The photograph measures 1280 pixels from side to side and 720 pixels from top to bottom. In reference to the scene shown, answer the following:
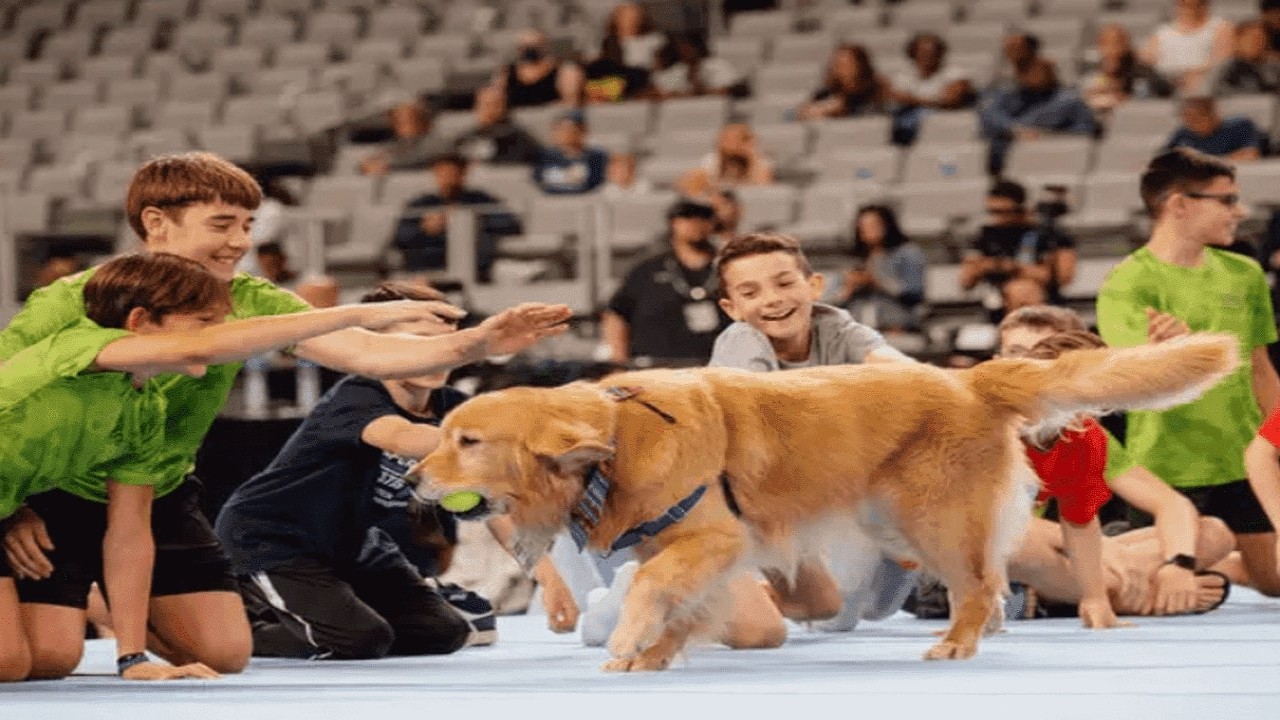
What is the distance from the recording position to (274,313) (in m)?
5.38

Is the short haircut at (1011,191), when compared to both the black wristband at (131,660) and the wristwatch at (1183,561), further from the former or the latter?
the black wristband at (131,660)

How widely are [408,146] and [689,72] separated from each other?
6.68 ft

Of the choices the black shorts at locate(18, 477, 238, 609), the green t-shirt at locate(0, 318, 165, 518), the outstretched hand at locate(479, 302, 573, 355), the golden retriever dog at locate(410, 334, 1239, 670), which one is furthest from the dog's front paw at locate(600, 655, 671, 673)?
the green t-shirt at locate(0, 318, 165, 518)

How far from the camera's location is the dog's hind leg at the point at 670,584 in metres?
4.71

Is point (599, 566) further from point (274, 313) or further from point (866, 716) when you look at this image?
point (866, 716)

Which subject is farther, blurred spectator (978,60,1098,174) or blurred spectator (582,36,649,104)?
blurred spectator (582,36,649,104)

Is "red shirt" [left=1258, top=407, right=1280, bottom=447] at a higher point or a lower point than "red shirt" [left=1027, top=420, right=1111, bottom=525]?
higher

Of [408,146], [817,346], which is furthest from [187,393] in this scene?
[408,146]

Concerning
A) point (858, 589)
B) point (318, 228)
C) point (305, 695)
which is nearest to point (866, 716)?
point (305, 695)

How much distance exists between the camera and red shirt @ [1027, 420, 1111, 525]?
6137mm

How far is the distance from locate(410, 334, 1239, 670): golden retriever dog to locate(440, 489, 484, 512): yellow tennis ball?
2 cm

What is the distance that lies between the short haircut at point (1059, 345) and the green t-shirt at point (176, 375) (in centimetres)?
229

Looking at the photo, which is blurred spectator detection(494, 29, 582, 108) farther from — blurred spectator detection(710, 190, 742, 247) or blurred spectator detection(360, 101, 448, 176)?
blurred spectator detection(710, 190, 742, 247)

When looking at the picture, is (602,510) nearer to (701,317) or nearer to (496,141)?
(701,317)
